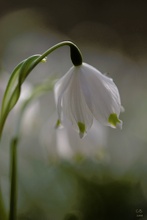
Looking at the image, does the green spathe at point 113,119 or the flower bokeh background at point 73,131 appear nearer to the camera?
the green spathe at point 113,119

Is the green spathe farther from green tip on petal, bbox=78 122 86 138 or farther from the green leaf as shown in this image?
the green leaf

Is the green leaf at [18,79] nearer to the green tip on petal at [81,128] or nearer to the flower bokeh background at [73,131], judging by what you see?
the green tip on petal at [81,128]

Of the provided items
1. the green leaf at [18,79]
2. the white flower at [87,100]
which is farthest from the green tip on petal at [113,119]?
the green leaf at [18,79]

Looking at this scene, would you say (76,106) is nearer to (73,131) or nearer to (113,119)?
(113,119)

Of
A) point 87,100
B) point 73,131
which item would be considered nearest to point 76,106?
point 87,100

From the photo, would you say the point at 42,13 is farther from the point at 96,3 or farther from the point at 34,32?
the point at 96,3

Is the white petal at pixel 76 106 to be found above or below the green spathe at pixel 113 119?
above
